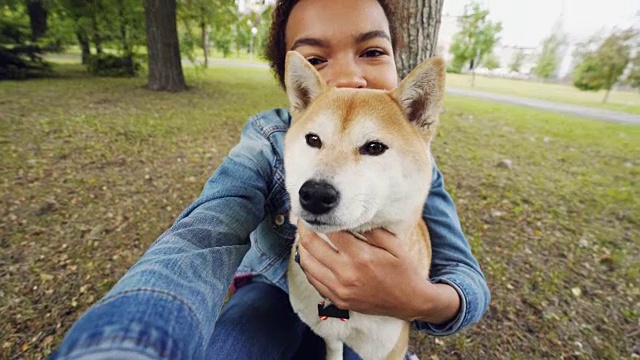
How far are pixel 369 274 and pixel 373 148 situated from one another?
1.67ft

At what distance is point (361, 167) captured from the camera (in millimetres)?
1242

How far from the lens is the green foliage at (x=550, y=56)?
152 ft

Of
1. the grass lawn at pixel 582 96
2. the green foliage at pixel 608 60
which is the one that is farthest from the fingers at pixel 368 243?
the green foliage at pixel 608 60

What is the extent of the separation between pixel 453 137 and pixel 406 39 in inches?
196

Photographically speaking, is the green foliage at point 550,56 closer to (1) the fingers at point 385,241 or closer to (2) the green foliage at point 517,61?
(2) the green foliage at point 517,61

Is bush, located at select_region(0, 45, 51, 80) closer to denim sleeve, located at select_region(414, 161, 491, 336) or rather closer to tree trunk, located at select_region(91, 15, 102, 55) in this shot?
tree trunk, located at select_region(91, 15, 102, 55)

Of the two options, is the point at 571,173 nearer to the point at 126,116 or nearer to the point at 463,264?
the point at 463,264

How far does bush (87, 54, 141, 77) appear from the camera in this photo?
1248cm

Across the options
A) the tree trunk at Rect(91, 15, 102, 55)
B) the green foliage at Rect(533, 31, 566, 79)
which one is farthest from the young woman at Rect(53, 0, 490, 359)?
the green foliage at Rect(533, 31, 566, 79)

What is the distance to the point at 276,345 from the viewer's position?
1.73 metres

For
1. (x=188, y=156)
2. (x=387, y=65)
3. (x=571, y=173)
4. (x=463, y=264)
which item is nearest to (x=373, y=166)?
(x=387, y=65)

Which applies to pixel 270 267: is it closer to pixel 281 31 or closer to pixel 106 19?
pixel 281 31

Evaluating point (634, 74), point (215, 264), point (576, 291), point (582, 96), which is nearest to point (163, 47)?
point (215, 264)

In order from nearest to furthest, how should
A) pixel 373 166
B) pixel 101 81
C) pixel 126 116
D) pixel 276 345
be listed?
pixel 373 166, pixel 276 345, pixel 126 116, pixel 101 81
